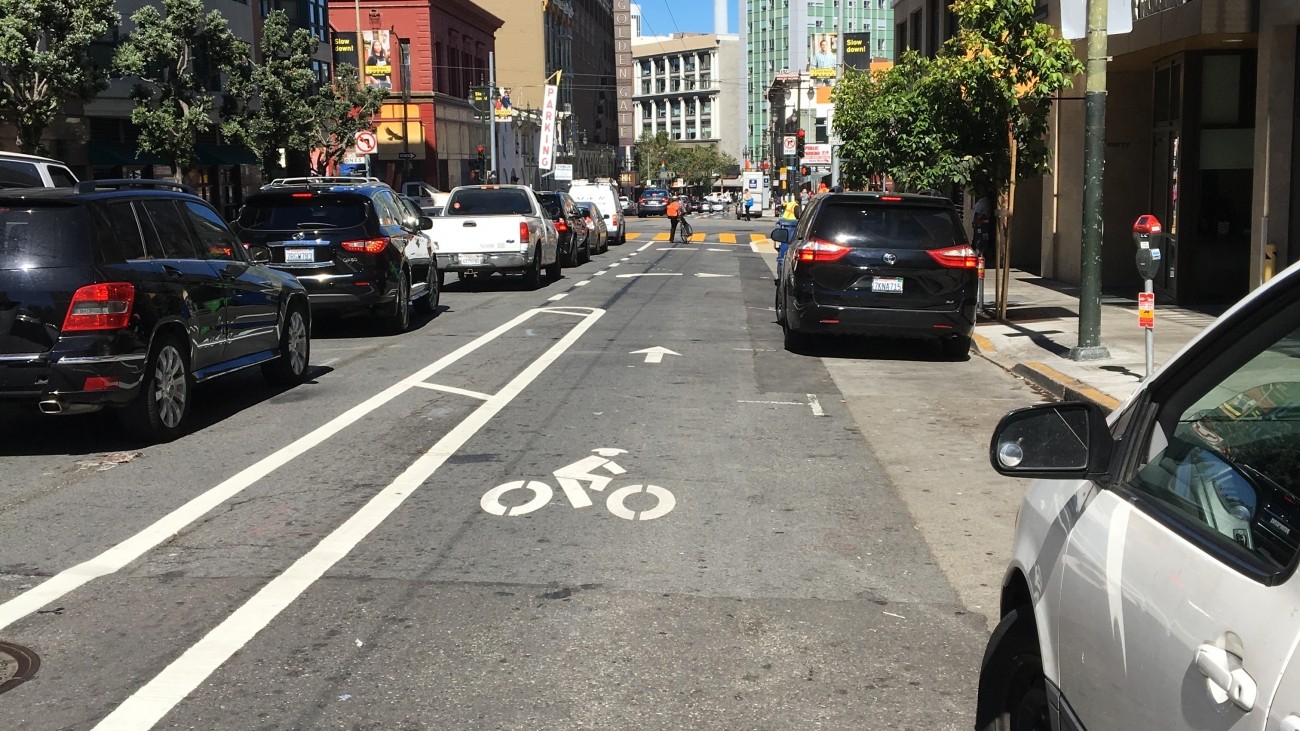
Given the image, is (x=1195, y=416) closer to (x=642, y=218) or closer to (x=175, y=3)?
(x=175, y=3)

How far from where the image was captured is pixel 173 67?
32.7m

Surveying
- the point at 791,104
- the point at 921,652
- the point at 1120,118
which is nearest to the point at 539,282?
the point at 1120,118

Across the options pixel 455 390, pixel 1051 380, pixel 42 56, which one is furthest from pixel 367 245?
pixel 42 56

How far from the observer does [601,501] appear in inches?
317

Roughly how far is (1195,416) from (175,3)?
32547 mm

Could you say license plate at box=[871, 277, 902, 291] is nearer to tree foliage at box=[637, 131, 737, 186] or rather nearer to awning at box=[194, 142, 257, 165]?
awning at box=[194, 142, 257, 165]

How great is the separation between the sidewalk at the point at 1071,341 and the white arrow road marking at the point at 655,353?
3661mm

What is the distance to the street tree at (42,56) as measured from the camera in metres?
24.9

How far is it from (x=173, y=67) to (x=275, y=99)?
21.5 feet

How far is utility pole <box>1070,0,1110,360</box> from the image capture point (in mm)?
13555

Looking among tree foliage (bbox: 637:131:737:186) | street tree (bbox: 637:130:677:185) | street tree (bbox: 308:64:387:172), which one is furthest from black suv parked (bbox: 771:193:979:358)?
street tree (bbox: 637:130:677:185)

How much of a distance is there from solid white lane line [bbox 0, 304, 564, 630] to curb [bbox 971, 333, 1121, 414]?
5.82 m

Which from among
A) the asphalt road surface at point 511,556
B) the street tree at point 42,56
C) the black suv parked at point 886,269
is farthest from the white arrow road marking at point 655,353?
the street tree at point 42,56

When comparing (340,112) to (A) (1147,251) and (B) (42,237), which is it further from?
(A) (1147,251)
